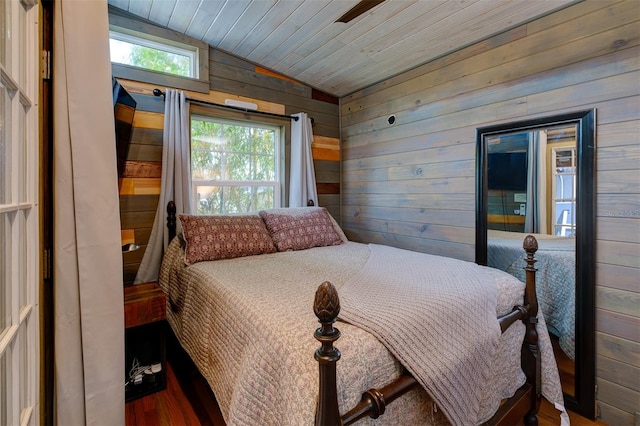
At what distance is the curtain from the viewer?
1123 millimetres

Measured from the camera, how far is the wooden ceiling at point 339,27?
1.98m

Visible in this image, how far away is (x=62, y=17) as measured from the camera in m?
1.11

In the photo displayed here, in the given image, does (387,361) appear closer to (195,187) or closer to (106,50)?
(106,50)

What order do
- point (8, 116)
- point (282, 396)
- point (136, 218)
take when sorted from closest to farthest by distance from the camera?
point (8, 116), point (282, 396), point (136, 218)

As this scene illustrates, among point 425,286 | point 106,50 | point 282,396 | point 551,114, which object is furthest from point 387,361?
point 551,114

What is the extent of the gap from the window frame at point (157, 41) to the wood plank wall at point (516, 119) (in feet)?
5.13

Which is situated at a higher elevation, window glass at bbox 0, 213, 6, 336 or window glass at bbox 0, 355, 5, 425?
window glass at bbox 0, 213, 6, 336

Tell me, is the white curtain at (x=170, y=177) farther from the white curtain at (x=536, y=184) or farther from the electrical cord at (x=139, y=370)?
the white curtain at (x=536, y=184)

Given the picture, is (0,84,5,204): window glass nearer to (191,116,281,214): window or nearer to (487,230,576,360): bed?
(191,116,281,214): window

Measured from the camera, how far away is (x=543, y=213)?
200cm

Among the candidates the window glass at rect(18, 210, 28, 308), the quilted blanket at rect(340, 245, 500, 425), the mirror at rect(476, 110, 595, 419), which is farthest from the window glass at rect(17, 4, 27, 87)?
the mirror at rect(476, 110, 595, 419)

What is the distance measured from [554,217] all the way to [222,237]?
2176 millimetres

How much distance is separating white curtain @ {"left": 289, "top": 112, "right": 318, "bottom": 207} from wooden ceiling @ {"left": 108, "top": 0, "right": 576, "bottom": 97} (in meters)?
0.54

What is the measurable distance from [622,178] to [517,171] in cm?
54
